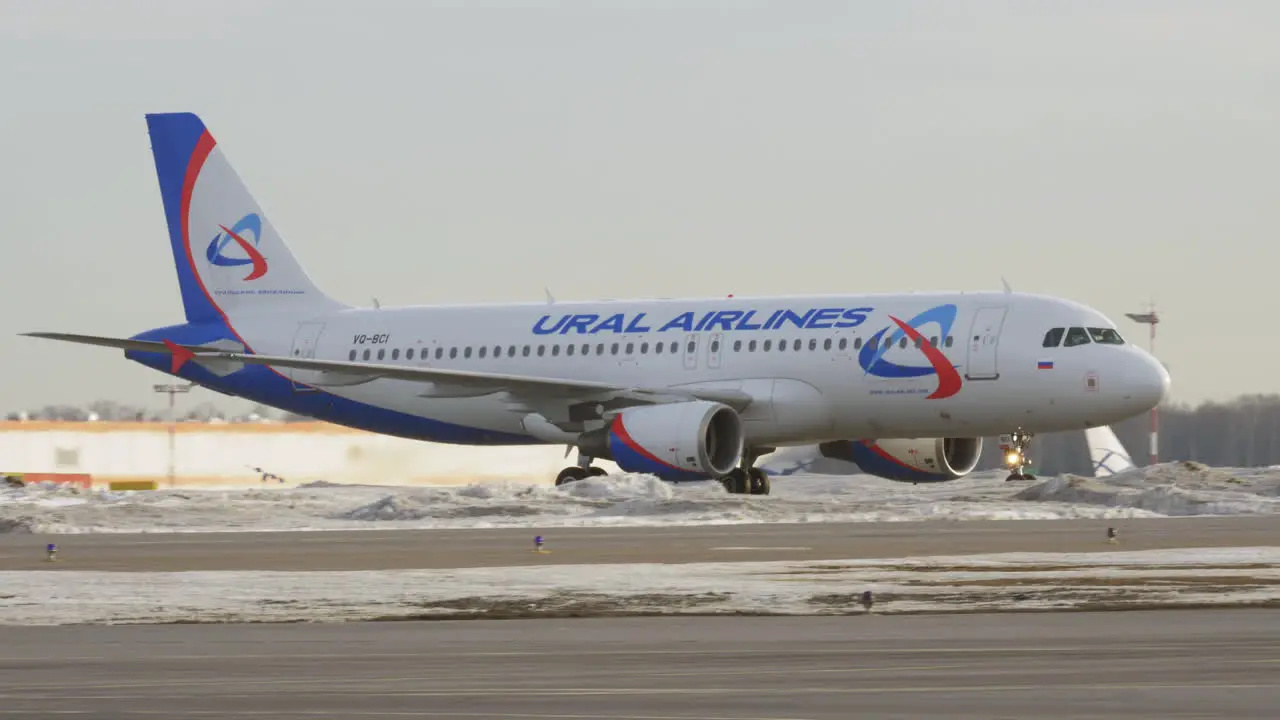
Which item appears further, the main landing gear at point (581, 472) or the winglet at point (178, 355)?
the main landing gear at point (581, 472)

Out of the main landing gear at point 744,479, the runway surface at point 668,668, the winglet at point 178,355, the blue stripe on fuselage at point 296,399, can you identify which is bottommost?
the runway surface at point 668,668

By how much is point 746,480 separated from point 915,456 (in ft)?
12.3

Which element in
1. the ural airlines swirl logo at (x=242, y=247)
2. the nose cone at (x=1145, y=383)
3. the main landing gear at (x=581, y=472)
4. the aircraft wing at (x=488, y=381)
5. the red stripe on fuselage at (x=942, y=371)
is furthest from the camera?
the ural airlines swirl logo at (x=242, y=247)

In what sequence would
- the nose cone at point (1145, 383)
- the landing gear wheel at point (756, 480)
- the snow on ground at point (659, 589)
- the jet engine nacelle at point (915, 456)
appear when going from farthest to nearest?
the jet engine nacelle at point (915, 456), the landing gear wheel at point (756, 480), the nose cone at point (1145, 383), the snow on ground at point (659, 589)

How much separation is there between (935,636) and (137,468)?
54.0 metres

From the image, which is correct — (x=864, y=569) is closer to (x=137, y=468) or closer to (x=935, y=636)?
(x=935, y=636)

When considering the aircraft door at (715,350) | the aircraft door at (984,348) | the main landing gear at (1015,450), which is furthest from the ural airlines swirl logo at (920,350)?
the aircraft door at (715,350)

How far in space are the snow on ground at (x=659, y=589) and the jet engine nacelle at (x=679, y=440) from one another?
16.5 metres

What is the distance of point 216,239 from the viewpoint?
47250 millimetres

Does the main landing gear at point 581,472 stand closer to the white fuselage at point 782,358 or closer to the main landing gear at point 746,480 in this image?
the white fuselage at point 782,358

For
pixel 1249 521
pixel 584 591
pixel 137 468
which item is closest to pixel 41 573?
pixel 584 591

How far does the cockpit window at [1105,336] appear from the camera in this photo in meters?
37.6

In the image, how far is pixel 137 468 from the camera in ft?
213

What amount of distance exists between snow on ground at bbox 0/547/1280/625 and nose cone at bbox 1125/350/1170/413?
15.8m
